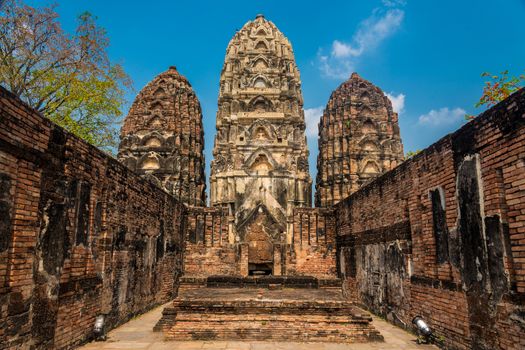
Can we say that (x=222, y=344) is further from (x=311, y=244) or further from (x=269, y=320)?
(x=311, y=244)

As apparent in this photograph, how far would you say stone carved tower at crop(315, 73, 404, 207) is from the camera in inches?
1355

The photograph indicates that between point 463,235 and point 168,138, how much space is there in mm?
28338

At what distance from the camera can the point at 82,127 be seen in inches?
895

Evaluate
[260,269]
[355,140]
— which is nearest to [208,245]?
[260,269]

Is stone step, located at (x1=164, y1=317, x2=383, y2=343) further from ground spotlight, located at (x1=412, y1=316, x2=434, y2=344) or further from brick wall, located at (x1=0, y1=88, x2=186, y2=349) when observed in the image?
brick wall, located at (x1=0, y1=88, x2=186, y2=349)

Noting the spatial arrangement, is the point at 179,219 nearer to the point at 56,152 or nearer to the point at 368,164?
the point at 56,152

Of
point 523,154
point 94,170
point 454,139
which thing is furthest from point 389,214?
point 94,170

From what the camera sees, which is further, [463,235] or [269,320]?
[269,320]

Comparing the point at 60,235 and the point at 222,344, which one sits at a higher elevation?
the point at 60,235

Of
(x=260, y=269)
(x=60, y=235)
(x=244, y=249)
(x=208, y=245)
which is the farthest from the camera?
(x=260, y=269)

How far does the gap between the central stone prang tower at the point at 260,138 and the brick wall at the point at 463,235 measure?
997 cm

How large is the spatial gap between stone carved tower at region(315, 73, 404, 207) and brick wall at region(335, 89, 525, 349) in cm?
2225

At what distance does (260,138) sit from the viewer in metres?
30.7

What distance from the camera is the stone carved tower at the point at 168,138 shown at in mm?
32344
